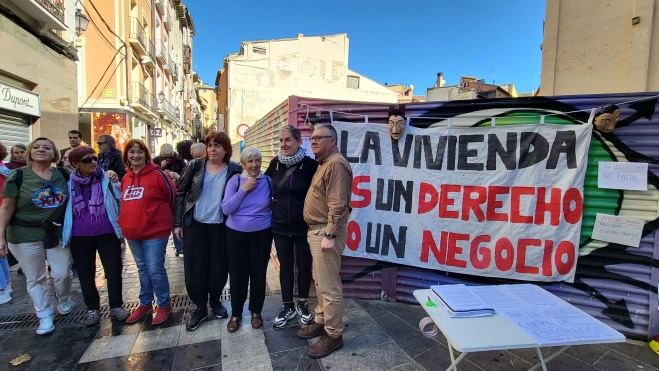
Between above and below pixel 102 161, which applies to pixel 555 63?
above

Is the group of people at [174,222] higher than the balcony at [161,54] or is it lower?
lower

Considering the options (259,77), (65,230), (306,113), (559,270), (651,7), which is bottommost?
(559,270)

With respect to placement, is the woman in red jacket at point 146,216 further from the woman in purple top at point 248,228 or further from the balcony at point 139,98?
the balcony at point 139,98

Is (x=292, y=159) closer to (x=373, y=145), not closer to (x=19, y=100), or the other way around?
(x=373, y=145)

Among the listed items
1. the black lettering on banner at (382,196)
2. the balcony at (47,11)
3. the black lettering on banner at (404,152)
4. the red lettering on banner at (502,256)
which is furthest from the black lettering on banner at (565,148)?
the balcony at (47,11)

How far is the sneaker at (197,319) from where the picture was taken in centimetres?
308

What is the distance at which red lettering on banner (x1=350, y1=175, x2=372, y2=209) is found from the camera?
11.9 ft

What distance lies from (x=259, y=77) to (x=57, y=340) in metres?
23.8

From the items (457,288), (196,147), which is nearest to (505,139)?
(457,288)

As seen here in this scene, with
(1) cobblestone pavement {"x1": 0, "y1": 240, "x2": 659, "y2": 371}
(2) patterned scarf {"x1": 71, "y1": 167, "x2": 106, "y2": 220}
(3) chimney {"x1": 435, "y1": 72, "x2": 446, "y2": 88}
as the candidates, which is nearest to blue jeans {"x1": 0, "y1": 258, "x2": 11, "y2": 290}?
(1) cobblestone pavement {"x1": 0, "y1": 240, "x2": 659, "y2": 371}

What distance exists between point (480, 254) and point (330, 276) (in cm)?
178

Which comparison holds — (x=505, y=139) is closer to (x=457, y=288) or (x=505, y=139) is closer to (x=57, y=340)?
(x=457, y=288)

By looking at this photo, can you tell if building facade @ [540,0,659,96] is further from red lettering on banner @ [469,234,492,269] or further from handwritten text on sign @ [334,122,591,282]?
red lettering on banner @ [469,234,492,269]

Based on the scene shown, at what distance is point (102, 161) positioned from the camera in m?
4.37
